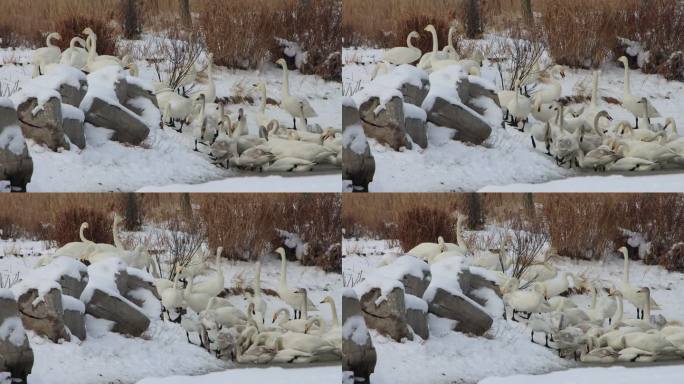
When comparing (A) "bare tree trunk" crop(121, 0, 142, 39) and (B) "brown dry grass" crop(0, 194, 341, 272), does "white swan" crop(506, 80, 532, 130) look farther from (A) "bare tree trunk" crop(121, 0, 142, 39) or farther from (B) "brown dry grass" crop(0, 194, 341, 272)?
(A) "bare tree trunk" crop(121, 0, 142, 39)

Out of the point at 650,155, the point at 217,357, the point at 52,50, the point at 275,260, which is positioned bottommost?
the point at 217,357

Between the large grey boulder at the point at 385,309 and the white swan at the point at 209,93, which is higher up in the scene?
the white swan at the point at 209,93

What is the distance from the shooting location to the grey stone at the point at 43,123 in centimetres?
898

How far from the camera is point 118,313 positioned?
9133mm

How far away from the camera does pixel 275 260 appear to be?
9156mm

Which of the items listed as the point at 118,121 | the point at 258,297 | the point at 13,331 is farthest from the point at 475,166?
the point at 13,331

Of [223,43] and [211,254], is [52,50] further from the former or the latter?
[211,254]

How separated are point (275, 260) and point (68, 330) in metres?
1.40

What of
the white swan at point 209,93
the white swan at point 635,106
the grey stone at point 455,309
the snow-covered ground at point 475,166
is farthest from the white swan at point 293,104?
the white swan at point 635,106

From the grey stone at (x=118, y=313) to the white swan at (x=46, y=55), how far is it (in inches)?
58.1

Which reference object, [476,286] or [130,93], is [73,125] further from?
[476,286]

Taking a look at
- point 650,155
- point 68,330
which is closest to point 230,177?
point 68,330

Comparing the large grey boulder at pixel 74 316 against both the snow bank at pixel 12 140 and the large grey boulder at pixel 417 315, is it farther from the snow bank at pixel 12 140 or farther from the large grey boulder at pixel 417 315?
the large grey boulder at pixel 417 315

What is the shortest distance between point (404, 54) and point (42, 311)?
286 centimetres
